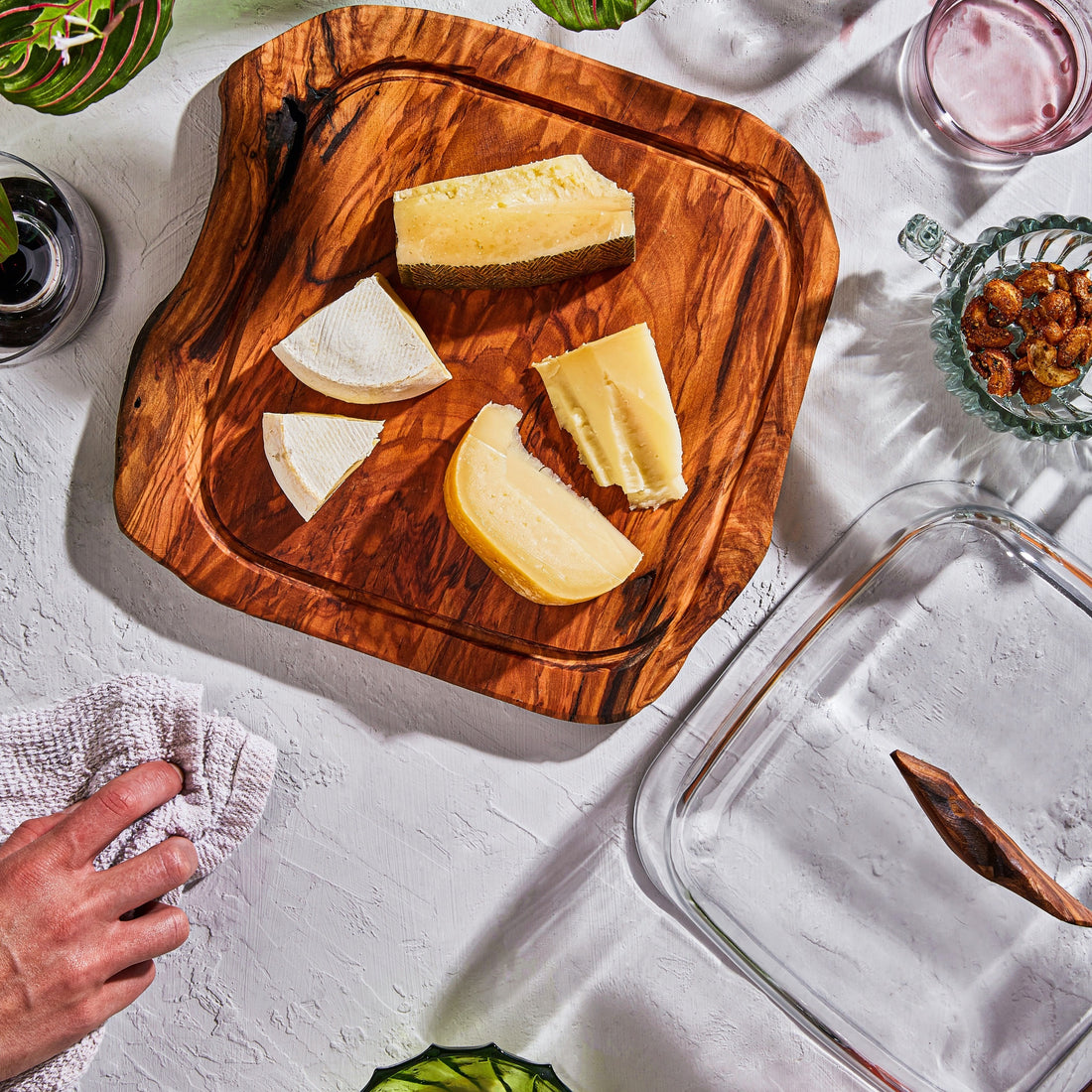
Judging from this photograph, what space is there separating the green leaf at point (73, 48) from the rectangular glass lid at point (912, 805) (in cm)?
106

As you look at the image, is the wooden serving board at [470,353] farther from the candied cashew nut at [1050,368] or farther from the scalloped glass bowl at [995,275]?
the candied cashew nut at [1050,368]

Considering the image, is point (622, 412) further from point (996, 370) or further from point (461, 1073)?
point (461, 1073)

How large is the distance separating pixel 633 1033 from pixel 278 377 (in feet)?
3.40

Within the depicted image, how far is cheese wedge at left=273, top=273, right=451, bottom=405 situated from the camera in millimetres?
1005

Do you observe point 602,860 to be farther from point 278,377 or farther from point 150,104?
point 150,104

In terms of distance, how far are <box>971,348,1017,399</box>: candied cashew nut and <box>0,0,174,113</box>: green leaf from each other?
3.49 feet

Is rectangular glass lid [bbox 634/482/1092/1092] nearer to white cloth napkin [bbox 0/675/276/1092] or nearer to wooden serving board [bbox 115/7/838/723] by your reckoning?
wooden serving board [bbox 115/7/838/723]

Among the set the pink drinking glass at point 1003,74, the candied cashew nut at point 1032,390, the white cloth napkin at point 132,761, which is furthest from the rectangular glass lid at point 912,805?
the white cloth napkin at point 132,761

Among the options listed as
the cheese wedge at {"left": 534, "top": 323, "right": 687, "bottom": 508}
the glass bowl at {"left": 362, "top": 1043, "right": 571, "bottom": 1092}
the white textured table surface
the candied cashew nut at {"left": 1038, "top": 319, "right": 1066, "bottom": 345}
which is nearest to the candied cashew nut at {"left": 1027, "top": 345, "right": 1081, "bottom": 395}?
the candied cashew nut at {"left": 1038, "top": 319, "right": 1066, "bottom": 345}

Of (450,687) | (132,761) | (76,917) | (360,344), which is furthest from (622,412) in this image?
(76,917)

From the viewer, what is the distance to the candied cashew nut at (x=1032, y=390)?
3.36ft

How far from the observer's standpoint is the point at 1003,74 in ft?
3.74

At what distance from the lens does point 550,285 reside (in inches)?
41.7

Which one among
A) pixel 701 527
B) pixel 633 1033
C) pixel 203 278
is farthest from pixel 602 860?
pixel 203 278
